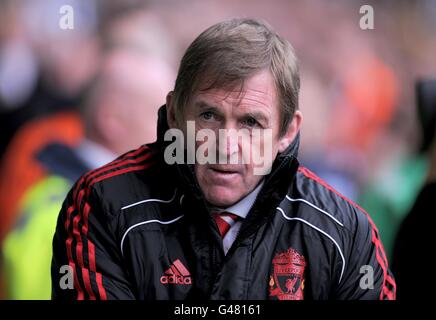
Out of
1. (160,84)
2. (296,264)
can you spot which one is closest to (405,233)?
(160,84)

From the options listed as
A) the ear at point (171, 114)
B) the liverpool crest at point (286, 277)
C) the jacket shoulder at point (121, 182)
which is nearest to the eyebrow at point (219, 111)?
the ear at point (171, 114)

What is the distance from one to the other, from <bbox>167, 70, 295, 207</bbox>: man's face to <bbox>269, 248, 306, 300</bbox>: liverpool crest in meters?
0.22

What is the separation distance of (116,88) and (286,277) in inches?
64.9

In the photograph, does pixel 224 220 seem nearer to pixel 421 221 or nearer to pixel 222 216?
pixel 222 216

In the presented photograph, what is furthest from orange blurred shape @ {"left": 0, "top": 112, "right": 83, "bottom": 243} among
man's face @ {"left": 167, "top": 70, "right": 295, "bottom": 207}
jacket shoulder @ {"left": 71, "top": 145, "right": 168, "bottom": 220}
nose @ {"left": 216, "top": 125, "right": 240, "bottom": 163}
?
nose @ {"left": 216, "top": 125, "right": 240, "bottom": 163}

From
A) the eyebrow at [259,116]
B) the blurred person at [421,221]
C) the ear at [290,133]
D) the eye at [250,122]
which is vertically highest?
the eyebrow at [259,116]

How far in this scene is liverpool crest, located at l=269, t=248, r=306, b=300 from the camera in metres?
2.19

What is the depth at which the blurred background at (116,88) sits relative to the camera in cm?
352

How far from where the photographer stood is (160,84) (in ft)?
11.6

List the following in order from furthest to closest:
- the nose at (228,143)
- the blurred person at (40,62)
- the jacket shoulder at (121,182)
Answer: the blurred person at (40,62), the jacket shoulder at (121,182), the nose at (228,143)

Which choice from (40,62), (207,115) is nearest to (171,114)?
(207,115)

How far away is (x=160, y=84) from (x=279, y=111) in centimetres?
138

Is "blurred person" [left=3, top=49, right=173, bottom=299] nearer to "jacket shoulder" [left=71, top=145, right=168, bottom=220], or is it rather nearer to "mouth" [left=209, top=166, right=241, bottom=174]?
"jacket shoulder" [left=71, top=145, right=168, bottom=220]

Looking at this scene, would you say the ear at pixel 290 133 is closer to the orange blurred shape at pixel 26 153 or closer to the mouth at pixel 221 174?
the mouth at pixel 221 174
